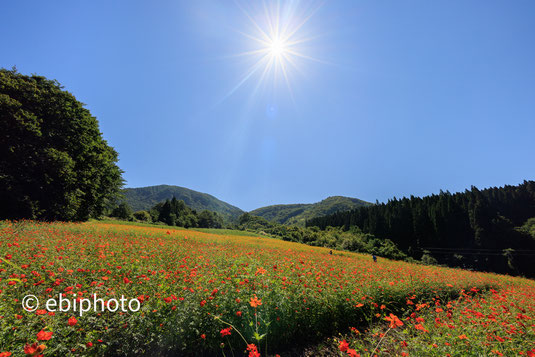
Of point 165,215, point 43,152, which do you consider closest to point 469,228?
point 43,152

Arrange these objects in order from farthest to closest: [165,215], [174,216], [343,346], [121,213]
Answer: [165,215] → [174,216] → [121,213] → [343,346]

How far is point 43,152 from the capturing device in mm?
15586

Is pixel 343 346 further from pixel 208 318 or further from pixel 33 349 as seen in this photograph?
pixel 33 349

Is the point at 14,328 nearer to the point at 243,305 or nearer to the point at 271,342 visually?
the point at 243,305

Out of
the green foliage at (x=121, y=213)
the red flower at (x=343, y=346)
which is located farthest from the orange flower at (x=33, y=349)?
the green foliage at (x=121, y=213)

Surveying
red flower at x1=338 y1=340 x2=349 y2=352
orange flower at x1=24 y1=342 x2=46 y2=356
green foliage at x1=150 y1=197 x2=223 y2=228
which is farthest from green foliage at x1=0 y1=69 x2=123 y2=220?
green foliage at x1=150 y1=197 x2=223 y2=228

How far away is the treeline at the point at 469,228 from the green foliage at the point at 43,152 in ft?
177

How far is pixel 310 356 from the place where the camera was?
480 cm

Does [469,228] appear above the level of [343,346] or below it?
above

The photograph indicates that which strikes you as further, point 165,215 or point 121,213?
point 165,215

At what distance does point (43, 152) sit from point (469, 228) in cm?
6601

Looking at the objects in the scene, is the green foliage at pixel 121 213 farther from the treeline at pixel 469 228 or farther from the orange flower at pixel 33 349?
the orange flower at pixel 33 349

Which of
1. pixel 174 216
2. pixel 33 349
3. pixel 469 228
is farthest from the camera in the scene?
pixel 174 216

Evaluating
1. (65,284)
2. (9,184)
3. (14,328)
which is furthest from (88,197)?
(14,328)
